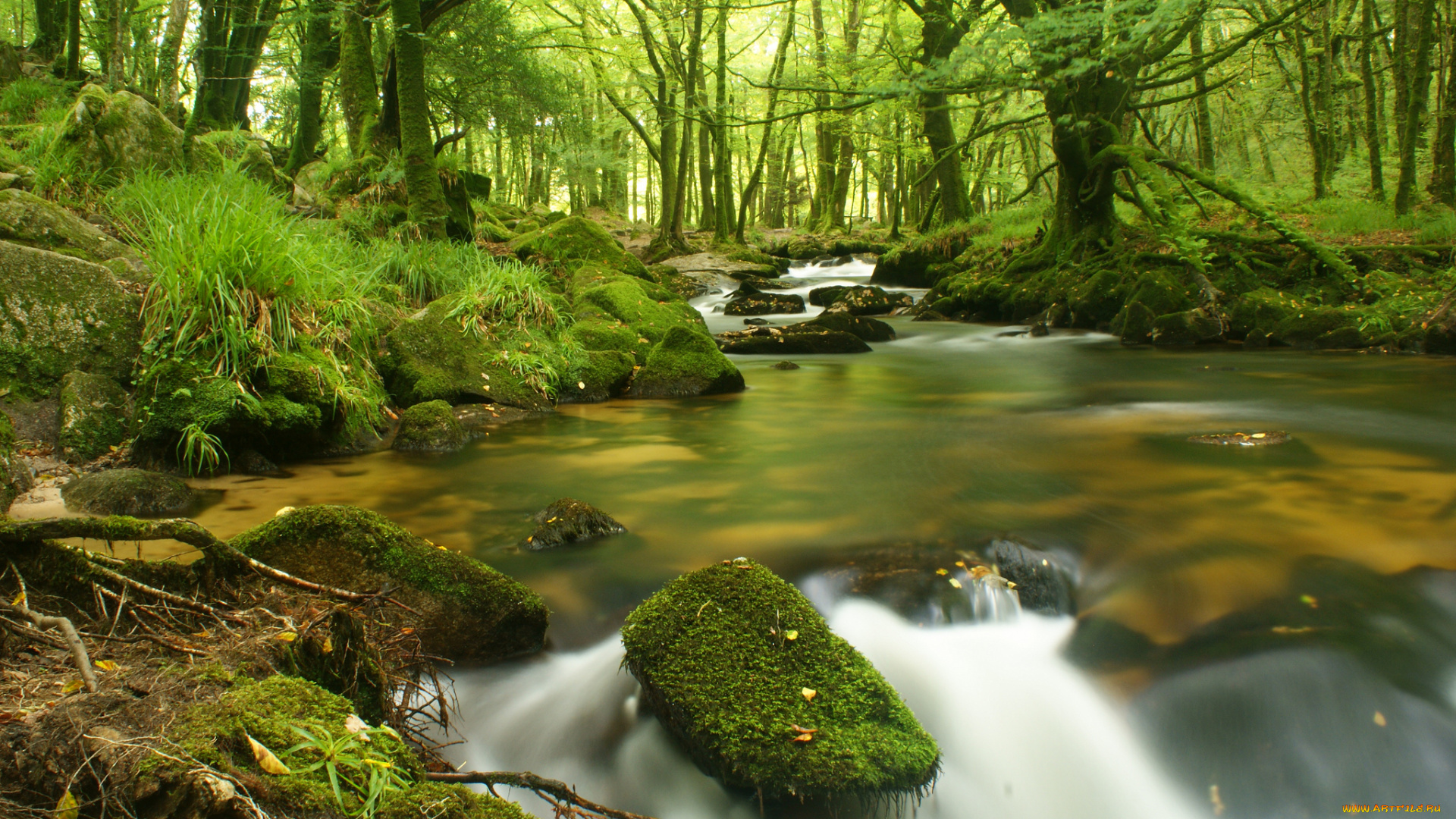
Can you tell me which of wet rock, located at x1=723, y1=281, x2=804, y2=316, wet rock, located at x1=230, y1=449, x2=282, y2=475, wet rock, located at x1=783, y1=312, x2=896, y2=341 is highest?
wet rock, located at x1=723, y1=281, x2=804, y2=316

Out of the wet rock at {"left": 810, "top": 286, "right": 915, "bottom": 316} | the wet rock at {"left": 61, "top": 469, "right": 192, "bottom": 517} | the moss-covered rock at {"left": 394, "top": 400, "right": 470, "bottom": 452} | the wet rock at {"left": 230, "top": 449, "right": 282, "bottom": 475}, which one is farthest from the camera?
the wet rock at {"left": 810, "top": 286, "right": 915, "bottom": 316}

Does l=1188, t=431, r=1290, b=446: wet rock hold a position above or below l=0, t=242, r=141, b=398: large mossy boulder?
below

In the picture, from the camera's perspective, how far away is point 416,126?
8984mm

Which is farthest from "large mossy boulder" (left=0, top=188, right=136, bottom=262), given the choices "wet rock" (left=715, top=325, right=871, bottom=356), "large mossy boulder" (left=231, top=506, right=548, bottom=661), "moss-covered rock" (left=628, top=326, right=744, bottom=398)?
"wet rock" (left=715, top=325, right=871, bottom=356)

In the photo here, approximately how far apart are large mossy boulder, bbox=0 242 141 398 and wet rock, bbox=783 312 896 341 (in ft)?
27.8

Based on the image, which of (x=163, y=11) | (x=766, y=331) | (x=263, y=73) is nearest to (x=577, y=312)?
(x=766, y=331)

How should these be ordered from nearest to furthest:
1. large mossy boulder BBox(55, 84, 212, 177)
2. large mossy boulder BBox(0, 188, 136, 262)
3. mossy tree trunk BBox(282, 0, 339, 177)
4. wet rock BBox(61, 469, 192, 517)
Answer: wet rock BBox(61, 469, 192, 517) < large mossy boulder BBox(0, 188, 136, 262) < large mossy boulder BBox(55, 84, 212, 177) < mossy tree trunk BBox(282, 0, 339, 177)

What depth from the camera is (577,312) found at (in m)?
8.66

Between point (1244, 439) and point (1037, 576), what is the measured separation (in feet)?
10.2

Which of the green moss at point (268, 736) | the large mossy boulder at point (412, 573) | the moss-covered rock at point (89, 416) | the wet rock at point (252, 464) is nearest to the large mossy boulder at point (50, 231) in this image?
the moss-covered rock at point (89, 416)

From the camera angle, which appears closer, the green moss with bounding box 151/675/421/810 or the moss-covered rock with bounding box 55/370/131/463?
the green moss with bounding box 151/675/421/810

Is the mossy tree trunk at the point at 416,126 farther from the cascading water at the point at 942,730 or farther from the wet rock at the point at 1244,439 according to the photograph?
the wet rock at the point at 1244,439

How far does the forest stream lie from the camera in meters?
2.36

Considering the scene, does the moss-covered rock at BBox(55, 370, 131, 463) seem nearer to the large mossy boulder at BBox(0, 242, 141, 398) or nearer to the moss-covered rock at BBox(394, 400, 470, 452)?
the large mossy boulder at BBox(0, 242, 141, 398)
